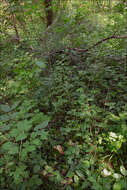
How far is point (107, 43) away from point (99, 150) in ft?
7.13

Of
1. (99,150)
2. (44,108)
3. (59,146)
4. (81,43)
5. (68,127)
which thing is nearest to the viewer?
(99,150)

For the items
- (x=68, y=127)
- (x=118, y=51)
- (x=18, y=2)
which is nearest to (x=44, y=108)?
(x=68, y=127)

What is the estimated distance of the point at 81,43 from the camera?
337 centimetres

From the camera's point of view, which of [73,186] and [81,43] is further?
[81,43]

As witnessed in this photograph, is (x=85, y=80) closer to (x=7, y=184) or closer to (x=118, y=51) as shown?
(x=118, y=51)

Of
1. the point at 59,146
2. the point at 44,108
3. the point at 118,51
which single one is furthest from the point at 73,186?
the point at 118,51

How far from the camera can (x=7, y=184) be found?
1521mm

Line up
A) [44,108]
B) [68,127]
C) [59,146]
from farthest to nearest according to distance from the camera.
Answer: [44,108] → [68,127] → [59,146]

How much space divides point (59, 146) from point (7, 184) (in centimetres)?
71

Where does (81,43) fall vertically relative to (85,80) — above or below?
above

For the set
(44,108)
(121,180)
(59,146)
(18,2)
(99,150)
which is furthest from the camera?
(18,2)

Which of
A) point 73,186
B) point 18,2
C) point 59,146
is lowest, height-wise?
point 73,186

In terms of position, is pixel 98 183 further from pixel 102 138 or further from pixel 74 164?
pixel 102 138

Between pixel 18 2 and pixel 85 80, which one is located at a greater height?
pixel 18 2
